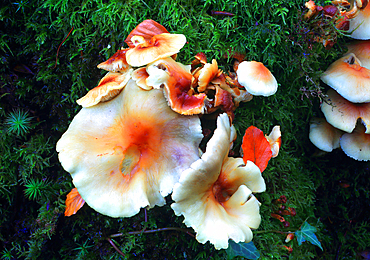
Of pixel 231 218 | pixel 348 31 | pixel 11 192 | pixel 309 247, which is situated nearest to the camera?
pixel 231 218

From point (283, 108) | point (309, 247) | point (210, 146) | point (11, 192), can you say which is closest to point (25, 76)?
point (11, 192)

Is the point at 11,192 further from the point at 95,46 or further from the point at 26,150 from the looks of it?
the point at 95,46

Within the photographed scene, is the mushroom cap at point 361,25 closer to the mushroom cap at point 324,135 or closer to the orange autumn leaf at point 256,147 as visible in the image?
the mushroom cap at point 324,135

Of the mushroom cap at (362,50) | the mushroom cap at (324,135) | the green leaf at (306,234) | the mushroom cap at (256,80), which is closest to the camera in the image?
the mushroom cap at (256,80)

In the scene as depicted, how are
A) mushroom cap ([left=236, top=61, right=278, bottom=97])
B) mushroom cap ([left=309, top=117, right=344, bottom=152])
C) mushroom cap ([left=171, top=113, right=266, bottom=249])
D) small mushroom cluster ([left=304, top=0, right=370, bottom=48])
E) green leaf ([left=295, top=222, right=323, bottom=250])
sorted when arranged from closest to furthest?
1. mushroom cap ([left=171, top=113, right=266, bottom=249])
2. mushroom cap ([left=236, top=61, right=278, bottom=97])
3. green leaf ([left=295, top=222, right=323, bottom=250])
4. small mushroom cluster ([left=304, top=0, right=370, bottom=48])
5. mushroom cap ([left=309, top=117, right=344, bottom=152])

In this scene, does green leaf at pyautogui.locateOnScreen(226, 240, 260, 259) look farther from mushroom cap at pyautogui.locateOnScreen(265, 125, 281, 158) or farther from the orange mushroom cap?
the orange mushroom cap

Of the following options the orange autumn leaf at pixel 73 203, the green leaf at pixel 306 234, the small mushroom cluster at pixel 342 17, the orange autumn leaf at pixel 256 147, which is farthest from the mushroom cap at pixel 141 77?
the green leaf at pixel 306 234

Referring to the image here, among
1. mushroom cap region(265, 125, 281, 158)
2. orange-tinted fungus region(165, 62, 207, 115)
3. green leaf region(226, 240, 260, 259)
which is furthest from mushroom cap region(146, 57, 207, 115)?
green leaf region(226, 240, 260, 259)
